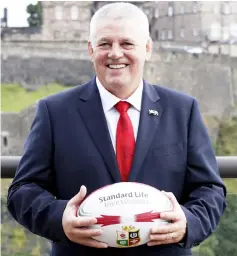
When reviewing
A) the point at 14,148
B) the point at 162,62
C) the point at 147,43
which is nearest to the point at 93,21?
the point at 147,43

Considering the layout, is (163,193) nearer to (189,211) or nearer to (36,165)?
(189,211)

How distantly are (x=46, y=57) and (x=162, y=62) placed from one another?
20.9ft

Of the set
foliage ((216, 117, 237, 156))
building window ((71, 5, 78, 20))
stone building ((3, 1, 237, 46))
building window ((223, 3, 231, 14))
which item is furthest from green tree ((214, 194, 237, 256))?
building window ((223, 3, 231, 14))

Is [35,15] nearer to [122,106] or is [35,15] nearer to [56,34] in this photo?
[56,34]

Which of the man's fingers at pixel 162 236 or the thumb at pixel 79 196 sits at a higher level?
the thumb at pixel 79 196

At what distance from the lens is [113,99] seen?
1.74 meters

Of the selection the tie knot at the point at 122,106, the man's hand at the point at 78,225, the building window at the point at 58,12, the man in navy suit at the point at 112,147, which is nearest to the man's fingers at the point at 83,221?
the man's hand at the point at 78,225

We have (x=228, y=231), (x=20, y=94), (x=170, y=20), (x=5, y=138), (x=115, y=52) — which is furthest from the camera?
(x=170, y=20)

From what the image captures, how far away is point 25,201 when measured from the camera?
1.64 meters

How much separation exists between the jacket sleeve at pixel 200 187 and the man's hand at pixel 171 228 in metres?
0.04

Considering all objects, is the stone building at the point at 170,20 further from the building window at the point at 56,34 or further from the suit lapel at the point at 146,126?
the suit lapel at the point at 146,126

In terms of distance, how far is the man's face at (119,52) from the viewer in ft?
5.45

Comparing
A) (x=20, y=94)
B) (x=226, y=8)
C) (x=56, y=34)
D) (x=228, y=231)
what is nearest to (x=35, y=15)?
(x=56, y=34)

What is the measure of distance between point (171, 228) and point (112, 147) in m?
0.29
